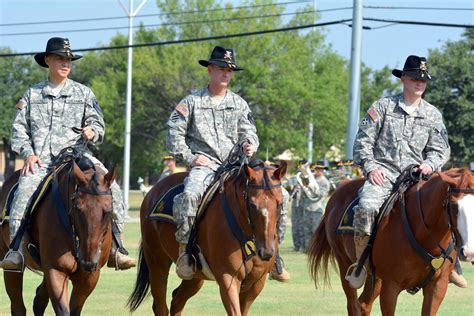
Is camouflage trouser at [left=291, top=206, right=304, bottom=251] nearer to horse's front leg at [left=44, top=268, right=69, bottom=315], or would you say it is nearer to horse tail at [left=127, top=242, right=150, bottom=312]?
horse tail at [left=127, top=242, right=150, bottom=312]

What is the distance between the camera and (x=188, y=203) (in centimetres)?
1200

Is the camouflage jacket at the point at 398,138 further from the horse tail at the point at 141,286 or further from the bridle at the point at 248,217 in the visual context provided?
the horse tail at the point at 141,286

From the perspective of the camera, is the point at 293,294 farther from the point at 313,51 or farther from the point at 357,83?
the point at 313,51

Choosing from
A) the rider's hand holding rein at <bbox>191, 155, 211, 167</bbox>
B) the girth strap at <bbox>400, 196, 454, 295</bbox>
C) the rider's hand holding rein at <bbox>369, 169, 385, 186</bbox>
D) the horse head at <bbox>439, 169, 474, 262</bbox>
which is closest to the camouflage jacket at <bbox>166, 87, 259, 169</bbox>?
the rider's hand holding rein at <bbox>191, 155, 211, 167</bbox>

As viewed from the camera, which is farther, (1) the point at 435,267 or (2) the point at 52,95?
(2) the point at 52,95

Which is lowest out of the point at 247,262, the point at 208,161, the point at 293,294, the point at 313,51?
the point at 293,294

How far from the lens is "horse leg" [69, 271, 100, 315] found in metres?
11.2

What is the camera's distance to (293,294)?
17766 mm

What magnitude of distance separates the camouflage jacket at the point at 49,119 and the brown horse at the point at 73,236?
0.76m

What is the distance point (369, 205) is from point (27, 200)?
3.62 metres

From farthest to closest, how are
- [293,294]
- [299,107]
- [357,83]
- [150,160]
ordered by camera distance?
[150,160], [299,107], [357,83], [293,294]

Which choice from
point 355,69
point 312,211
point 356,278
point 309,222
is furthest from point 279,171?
point 355,69

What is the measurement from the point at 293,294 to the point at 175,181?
5.21 m

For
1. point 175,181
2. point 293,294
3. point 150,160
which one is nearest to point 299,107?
point 150,160
